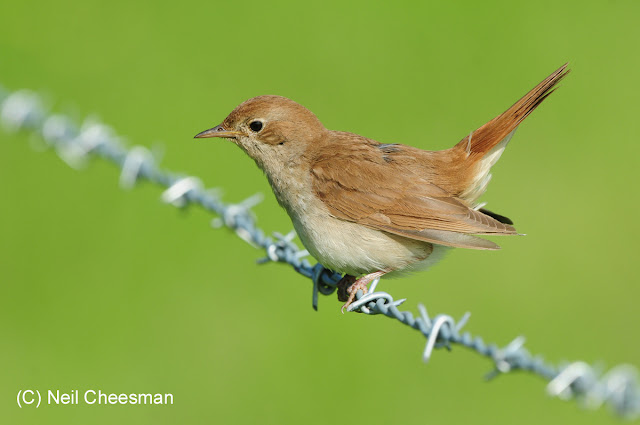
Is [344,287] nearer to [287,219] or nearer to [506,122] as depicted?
[506,122]

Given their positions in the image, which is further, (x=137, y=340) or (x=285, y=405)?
(x=137, y=340)

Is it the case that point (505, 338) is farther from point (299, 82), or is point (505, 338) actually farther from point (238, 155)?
point (299, 82)

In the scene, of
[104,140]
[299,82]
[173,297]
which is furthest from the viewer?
[299,82]

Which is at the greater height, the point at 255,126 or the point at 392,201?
the point at 255,126

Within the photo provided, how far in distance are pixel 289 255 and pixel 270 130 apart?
1.06 m

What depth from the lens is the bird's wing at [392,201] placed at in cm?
457

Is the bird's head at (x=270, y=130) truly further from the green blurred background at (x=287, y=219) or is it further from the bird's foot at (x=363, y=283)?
the bird's foot at (x=363, y=283)

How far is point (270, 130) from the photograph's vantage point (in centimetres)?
509

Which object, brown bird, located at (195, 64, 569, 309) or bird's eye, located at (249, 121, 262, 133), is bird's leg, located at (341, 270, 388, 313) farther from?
bird's eye, located at (249, 121, 262, 133)

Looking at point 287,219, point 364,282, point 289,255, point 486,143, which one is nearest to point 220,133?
point 289,255

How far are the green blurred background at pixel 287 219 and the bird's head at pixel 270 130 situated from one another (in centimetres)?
59

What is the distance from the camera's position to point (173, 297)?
7.28m

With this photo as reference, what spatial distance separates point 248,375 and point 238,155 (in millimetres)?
2789

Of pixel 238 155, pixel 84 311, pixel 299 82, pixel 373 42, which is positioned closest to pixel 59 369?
pixel 84 311
